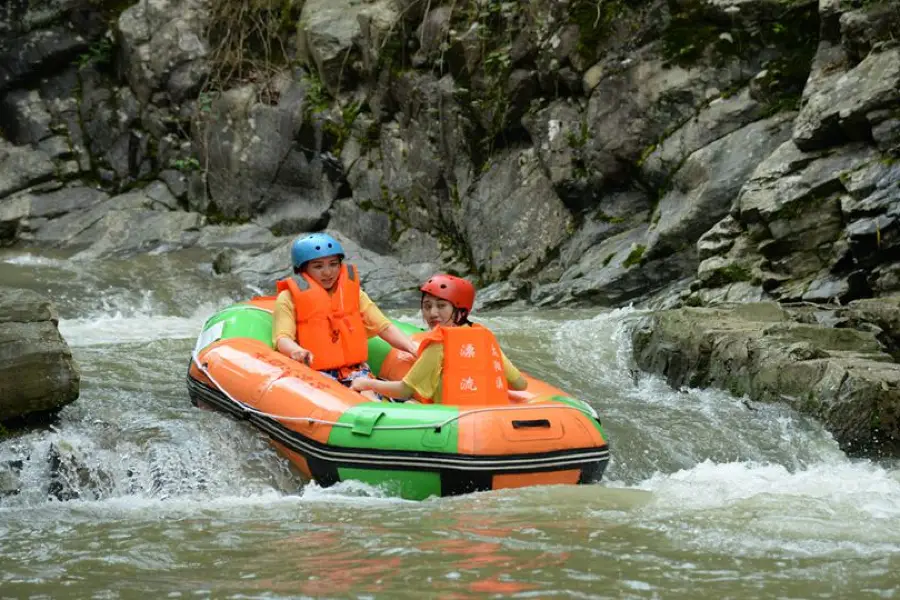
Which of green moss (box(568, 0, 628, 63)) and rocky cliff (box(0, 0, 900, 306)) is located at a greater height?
green moss (box(568, 0, 628, 63))

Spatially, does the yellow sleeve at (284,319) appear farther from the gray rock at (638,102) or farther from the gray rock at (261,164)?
the gray rock at (261,164)

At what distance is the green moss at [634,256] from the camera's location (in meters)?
10.7

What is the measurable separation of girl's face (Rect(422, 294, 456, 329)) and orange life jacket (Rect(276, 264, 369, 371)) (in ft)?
3.04

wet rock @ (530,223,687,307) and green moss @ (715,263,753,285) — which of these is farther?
wet rock @ (530,223,687,307)

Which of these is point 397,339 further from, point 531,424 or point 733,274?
point 733,274

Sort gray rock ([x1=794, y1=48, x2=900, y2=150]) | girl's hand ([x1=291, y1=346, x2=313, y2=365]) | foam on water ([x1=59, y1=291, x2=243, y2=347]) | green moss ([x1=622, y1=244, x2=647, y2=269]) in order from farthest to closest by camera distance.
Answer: green moss ([x1=622, y1=244, x2=647, y2=269])
foam on water ([x1=59, y1=291, x2=243, y2=347])
gray rock ([x1=794, y1=48, x2=900, y2=150])
girl's hand ([x1=291, y1=346, x2=313, y2=365])

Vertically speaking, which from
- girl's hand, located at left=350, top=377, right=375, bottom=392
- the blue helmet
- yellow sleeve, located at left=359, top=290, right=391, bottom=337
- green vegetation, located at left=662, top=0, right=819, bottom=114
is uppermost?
green vegetation, located at left=662, top=0, right=819, bottom=114

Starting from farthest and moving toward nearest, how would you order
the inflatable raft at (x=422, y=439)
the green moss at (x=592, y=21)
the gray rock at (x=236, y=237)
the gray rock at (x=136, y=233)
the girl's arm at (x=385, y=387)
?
the gray rock at (x=136, y=233)
the gray rock at (x=236, y=237)
the green moss at (x=592, y=21)
the girl's arm at (x=385, y=387)
the inflatable raft at (x=422, y=439)

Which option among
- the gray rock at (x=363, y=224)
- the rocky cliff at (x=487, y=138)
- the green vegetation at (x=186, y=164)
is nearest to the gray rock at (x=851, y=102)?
the rocky cliff at (x=487, y=138)

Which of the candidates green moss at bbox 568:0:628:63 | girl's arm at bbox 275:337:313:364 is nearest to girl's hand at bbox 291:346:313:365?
girl's arm at bbox 275:337:313:364

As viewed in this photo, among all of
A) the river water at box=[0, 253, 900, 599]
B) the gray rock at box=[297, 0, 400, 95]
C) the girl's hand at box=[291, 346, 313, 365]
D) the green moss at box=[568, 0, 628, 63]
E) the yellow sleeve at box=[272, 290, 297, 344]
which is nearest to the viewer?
the river water at box=[0, 253, 900, 599]

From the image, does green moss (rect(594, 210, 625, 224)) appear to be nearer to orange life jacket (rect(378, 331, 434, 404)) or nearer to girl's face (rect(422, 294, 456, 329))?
orange life jacket (rect(378, 331, 434, 404))

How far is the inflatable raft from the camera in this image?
16.0ft

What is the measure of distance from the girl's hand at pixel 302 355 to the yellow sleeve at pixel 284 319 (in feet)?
0.64
